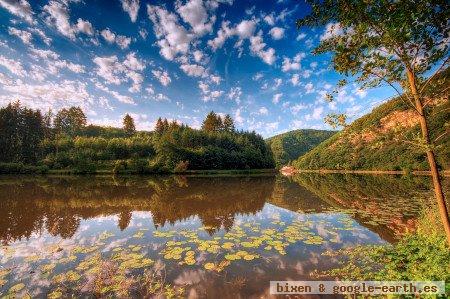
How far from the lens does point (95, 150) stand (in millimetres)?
68875

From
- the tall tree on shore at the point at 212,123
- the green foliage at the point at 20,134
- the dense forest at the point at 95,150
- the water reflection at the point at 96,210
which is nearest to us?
the water reflection at the point at 96,210

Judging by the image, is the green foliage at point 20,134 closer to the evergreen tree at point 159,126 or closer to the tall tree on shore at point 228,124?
the evergreen tree at point 159,126

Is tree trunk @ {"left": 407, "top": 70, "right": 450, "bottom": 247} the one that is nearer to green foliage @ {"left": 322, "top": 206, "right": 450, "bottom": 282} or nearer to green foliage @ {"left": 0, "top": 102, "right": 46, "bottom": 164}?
green foliage @ {"left": 322, "top": 206, "right": 450, "bottom": 282}

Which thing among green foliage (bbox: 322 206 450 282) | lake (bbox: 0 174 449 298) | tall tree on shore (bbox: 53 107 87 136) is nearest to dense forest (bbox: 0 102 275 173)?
tall tree on shore (bbox: 53 107 87 136)

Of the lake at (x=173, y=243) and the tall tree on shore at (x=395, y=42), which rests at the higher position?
the tall tree on shore at (x=395, y=42)

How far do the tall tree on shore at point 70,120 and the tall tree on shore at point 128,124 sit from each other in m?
14.5

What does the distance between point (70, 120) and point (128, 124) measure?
20818 millimetres

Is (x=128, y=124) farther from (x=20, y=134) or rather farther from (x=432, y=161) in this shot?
(x=432, y=161)

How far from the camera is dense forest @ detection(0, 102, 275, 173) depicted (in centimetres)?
5684

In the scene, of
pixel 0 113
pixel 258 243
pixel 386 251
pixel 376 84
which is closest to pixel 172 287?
pixel 258 243

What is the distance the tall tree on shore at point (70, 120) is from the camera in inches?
3098

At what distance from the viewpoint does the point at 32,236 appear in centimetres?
1101

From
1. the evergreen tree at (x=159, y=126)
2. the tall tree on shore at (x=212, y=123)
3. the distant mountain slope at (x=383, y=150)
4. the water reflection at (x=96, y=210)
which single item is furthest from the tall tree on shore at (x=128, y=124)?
the water reflection at (x=96, y=210)

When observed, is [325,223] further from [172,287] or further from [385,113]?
[385,113]
